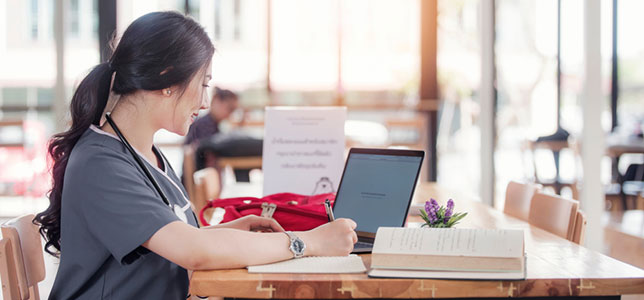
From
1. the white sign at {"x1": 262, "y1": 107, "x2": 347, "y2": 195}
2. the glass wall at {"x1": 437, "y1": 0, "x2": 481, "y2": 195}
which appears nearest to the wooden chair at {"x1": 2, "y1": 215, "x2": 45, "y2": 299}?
the white sign at {"x1": 262, "y1": 107, "x2": 347, "y2": 195}

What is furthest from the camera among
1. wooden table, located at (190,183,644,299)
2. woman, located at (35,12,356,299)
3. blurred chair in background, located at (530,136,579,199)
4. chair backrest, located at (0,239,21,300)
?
blurred chair in background, located at (530,136,579,199)

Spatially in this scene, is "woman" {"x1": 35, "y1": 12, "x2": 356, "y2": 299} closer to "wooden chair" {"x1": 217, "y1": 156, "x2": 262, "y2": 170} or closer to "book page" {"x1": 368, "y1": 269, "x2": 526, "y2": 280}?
"book page" {"x1": 368, "y1": 269, "x2": 526, "y2": 280}

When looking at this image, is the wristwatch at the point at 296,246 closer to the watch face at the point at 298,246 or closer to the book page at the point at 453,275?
the watch face at the point at 298,246

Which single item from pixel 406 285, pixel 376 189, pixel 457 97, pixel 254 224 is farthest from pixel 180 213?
pixel 457 97

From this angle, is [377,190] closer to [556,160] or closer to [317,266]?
[317,266]

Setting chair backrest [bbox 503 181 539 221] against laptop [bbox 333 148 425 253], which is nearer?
laptop [bbox 333 148 425 253]

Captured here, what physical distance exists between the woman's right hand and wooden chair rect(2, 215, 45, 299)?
1.91ft

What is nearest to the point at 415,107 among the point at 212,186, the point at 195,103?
the point at 212,186

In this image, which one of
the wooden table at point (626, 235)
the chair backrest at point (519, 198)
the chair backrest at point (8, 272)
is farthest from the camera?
the wooden table at point (626, 235)

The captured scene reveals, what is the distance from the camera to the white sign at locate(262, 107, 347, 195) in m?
2.50

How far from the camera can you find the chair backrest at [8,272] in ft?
4.80

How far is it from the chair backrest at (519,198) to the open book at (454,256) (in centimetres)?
110

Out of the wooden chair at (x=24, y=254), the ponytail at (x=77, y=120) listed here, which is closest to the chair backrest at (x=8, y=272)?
the wooden chair at (x=24, y=254)

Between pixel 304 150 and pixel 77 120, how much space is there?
1.08 meters
